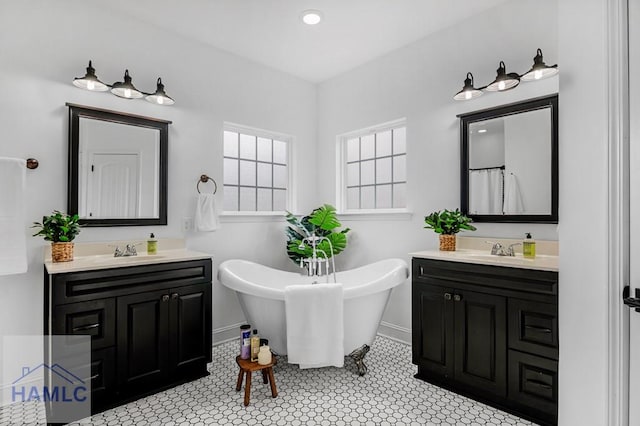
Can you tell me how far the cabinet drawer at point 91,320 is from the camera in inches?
76.2

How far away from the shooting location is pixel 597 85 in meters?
1.25

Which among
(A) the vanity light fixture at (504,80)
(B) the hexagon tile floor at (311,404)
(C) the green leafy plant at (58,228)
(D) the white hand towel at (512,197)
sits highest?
(A) the vanity light fixture at (504,80)

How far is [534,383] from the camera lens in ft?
6.39

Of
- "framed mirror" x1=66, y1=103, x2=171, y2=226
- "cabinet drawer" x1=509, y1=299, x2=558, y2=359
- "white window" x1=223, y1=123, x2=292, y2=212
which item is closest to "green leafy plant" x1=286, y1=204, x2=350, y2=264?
"white window" x1=223, y1=123, x2=292, y2=212

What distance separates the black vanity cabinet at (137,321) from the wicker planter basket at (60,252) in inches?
5.2

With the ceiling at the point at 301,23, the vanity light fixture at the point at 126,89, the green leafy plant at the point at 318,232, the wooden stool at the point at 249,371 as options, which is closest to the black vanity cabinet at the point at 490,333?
the wooden stool at the point at 249,371

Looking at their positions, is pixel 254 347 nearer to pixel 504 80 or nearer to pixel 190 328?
pixel 190 328

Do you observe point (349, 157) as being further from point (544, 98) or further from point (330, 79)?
point (544, 98)

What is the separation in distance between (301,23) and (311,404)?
286cm

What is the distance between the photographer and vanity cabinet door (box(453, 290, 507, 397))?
2082 millimetres

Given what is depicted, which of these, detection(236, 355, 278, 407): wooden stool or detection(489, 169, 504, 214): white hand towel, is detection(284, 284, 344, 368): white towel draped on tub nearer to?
detection(236, 355, 278, 407): wooden stool

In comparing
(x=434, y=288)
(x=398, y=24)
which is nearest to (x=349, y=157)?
(x=398, y=24)

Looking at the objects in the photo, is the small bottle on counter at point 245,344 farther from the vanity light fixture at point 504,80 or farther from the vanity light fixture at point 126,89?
the vanity light fixture at point 504,80

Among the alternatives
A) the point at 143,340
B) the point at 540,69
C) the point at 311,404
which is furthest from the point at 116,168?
the point at 540,69
